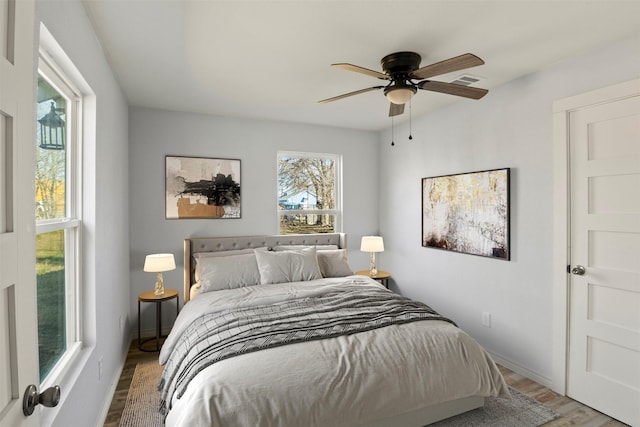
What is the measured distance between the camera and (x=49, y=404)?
0.85 metres

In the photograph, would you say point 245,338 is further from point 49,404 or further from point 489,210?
point 489,210

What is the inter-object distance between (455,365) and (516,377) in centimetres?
120

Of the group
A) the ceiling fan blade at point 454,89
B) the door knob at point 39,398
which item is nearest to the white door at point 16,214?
the door knob at point 39,398

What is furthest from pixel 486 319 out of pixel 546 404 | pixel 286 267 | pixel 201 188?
pixel 201 188

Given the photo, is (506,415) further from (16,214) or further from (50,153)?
(50,153)

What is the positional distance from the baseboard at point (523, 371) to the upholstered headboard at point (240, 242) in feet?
6.86

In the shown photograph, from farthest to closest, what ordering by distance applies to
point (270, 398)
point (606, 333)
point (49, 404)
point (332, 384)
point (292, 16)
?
point (606, 333), point (292, 16), point (332, 384), point (270, 398), point (49, 404)

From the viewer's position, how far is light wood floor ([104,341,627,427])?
2289mm

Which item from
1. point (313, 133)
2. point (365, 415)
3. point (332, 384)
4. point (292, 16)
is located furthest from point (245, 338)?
point (313, 133)

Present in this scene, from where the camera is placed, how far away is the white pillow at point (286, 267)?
3.47m

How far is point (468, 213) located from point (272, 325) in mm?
2316

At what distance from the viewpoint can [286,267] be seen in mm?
3535

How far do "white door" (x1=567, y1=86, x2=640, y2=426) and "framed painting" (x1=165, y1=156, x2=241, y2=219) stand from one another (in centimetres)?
335

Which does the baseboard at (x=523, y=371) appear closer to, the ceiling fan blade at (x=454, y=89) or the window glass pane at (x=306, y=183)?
the ceiling fan blade at (x=454, y=89)
